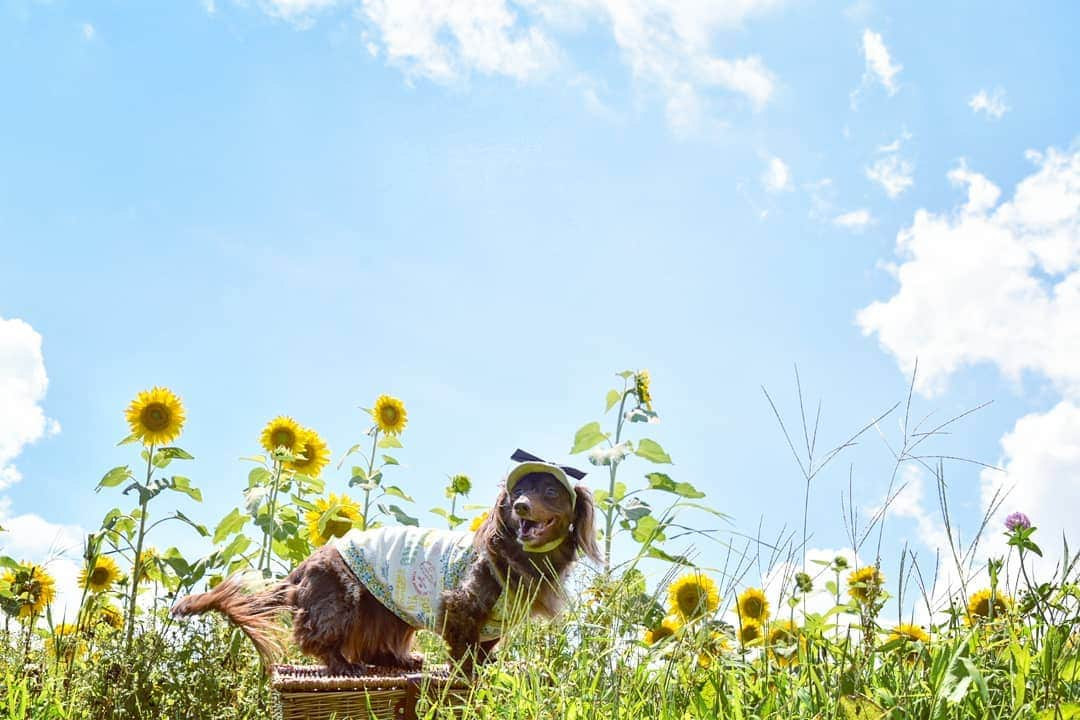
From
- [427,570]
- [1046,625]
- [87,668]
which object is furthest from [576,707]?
[87,668]

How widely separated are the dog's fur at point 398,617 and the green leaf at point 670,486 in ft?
2.58

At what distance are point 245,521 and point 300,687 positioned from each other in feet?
6.54

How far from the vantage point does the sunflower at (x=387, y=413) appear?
17.3 feet

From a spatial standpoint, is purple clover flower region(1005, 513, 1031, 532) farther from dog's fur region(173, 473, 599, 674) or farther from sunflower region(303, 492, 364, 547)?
sunflower region(303, 492, 364, 547)

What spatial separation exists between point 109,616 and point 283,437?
1.18m

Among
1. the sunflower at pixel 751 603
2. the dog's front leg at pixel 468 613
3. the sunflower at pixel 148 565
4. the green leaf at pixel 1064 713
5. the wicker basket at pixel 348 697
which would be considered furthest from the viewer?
the sunflower at pixel 148 565

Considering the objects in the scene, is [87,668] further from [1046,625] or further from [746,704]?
[1046,625]

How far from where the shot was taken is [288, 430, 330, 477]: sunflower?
5.23 m

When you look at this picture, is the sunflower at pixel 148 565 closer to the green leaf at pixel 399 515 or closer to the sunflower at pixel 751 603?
the green leaf at pixel 399 515

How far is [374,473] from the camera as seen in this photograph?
16.9ft

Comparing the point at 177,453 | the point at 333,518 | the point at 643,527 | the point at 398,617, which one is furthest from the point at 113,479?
the point at 643,527

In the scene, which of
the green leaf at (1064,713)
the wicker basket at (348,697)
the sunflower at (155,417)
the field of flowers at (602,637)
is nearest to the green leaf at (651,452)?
the field of flowers at (602,637)

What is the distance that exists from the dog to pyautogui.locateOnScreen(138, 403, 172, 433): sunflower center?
4.43ft

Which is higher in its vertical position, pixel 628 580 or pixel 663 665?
pixel 628 580
